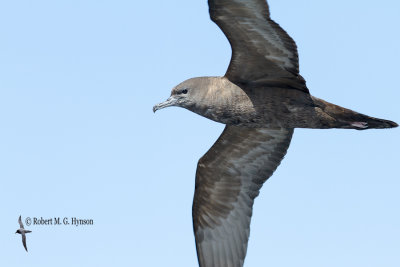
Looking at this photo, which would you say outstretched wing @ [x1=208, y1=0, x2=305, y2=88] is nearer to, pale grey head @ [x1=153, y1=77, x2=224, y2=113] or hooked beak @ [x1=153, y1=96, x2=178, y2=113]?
pale grey head @ [x1=153, y1=77, x2=224, y2=113]

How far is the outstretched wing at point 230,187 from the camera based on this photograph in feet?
43.3

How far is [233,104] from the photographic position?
461 inches

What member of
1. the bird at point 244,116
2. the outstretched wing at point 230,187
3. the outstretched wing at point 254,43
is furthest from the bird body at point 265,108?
the outstretched wing at point 230,187

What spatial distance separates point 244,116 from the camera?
11719mm

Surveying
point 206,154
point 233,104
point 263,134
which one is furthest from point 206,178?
point 233,104

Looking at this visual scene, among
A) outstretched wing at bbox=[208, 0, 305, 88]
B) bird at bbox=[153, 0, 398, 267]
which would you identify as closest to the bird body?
bird at bbox=[153, 0, 398, 267]

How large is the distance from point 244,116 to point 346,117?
5.07ft

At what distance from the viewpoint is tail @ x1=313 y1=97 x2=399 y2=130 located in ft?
38.9

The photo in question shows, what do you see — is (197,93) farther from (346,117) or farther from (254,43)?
(346,117)

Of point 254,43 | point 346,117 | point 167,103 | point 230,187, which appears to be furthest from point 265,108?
point 230,187

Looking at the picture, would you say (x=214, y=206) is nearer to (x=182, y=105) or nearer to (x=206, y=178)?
(x=206, y=178)

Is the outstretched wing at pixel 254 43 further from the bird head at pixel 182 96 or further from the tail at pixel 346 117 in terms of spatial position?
the bird head at pixel 182 96

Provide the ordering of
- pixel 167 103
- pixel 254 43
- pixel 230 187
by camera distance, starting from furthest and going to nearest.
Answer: pixel 230 187 → pixel 167 103 → pixel 254 43

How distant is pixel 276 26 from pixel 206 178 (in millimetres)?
3273
